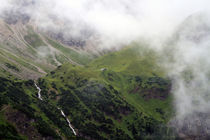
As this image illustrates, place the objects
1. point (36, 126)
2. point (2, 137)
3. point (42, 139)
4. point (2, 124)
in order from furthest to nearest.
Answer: point (36, 126) → point (42, 139) → point (2, 124) → point (2, 137)

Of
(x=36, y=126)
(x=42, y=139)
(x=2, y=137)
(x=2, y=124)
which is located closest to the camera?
(x=2, y=137)

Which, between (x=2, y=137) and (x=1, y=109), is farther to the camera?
(x=1, y=109)

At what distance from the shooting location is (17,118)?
7116 inches

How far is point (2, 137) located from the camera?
138500mm

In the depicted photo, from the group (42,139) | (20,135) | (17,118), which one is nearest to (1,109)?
(17,118)

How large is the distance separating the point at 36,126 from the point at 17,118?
1716 cm

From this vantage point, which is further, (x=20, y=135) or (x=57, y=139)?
(x=57, y=139)

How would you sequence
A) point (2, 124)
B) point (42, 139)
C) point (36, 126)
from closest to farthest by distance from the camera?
point (2, 124), point (42, 139), point (36, 126)

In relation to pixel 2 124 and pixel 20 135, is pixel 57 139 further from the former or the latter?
pixel 2 124

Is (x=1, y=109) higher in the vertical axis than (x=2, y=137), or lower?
higher

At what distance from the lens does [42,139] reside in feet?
582

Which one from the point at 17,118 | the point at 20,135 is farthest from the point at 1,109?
the point at 20,135

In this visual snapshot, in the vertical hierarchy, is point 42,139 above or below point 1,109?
below

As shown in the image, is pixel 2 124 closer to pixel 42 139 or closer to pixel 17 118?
pixel 17 118
